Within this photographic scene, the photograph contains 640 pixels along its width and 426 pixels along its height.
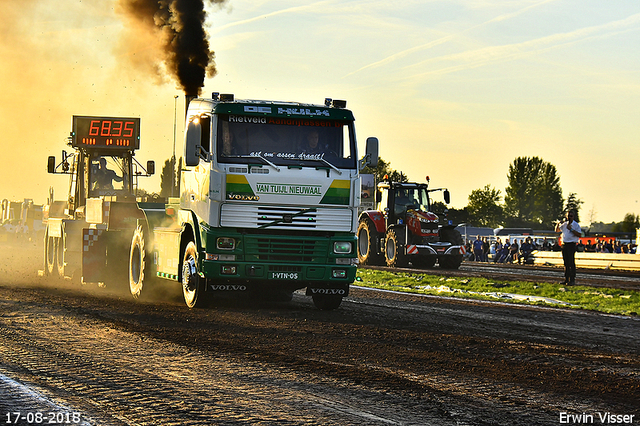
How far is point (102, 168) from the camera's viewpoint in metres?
21.0

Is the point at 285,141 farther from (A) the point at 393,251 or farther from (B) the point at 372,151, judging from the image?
(A) the point at 393,251

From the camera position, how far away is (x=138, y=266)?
14.6 metres

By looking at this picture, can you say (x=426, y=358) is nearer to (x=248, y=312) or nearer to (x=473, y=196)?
(x=248, y=312)

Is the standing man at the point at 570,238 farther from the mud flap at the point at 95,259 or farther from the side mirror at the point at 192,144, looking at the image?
the mud flap at the point at 95,259

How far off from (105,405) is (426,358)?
11.7 feet

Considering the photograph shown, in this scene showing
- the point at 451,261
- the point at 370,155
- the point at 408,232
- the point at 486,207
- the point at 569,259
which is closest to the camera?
the point at 370,155

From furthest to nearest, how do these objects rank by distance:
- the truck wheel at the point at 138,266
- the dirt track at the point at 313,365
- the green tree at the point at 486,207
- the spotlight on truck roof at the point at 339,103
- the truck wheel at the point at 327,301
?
the green tree at the point at 486,207
the truck wheel at the point at 138,266
the truck wheel at the point at 327,301
the spotlight on truck roof at the point at 339,103
the dirt track at the point at 313,365

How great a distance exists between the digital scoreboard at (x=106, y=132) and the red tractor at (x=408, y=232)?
9.35m

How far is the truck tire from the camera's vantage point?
2812 centimetres

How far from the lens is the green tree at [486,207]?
438 feet

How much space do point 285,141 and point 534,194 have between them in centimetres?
12930

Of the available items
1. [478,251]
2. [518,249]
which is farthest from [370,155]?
[478,251]

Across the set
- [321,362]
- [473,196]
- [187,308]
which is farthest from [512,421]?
[473,196]

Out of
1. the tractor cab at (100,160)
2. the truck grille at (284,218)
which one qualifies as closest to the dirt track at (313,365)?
the truck grille at (284,218)
